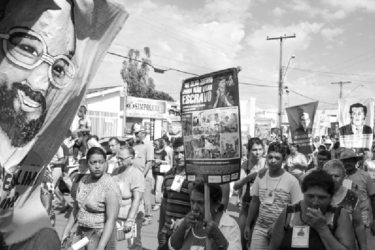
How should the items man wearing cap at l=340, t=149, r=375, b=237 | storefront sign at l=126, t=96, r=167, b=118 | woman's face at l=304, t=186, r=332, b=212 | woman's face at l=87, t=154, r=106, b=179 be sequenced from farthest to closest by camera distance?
storefront sign at l=126, t=96, r=167, b=118 → man wearing cap at l=340, t=149, r=375, b=237 → woman's face at l=87, t=154, r=106, b=179 → woman's face at l=304, t=186, r=332, b=212

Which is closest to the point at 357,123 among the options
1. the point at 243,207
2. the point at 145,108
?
the point at 243,207

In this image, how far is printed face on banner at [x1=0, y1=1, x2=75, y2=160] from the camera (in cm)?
155

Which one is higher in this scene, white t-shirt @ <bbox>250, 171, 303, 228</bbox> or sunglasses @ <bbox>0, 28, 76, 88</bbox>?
sunglasses @ <bbox>0, 28, 76, 88</bbox>

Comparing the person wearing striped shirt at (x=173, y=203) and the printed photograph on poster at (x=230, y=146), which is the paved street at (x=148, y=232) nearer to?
the person wearing striped shirt at (x=173, y=203)

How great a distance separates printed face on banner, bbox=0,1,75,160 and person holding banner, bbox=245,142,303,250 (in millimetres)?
3093

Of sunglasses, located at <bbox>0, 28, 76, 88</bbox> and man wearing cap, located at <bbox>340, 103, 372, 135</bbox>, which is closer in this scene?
sunglasses, located at <bbox>0, 28, 76, 88</bbox>

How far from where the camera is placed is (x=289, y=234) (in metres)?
3.00

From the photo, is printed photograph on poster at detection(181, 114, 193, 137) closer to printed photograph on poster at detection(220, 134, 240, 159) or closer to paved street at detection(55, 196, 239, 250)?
printed photograph on poster at detection(220, 134, 240, 159)

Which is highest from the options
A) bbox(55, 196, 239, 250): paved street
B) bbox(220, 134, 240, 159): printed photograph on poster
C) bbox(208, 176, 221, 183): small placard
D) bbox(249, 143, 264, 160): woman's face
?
bbox(220, 134, 240, 159): printed photograph on poster

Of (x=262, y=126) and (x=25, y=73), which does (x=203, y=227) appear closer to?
(x=25, y=73)

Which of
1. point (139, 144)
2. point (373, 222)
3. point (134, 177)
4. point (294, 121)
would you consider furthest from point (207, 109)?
point (294, 121)

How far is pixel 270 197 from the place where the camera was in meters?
4.38

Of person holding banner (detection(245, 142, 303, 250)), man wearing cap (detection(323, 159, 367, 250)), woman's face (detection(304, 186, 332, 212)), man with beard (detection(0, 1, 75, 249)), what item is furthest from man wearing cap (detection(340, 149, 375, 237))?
man with beard (detection(0, 1, 75, 249))

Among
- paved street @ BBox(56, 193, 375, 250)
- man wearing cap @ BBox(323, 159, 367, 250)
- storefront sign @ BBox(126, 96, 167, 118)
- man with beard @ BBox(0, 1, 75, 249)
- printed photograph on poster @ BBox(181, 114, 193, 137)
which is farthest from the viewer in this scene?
storefront sign @ BBox(126, 96, 167, 118)
